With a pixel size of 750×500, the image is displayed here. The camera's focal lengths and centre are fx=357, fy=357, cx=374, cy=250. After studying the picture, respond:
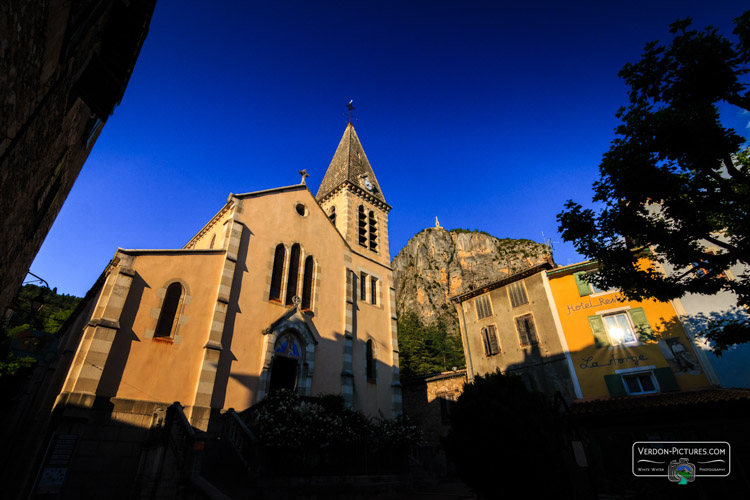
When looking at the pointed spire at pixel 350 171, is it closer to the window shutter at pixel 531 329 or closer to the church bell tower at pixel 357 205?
the church bell tower at pixel 357 205

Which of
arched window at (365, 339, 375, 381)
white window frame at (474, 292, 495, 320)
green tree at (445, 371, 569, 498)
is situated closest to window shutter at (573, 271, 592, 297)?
white window frame at (474, 292, 495, 320)

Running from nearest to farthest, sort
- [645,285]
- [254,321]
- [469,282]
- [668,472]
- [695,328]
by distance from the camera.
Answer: [645,285] → [668,472] → [254,321] → [695,328] → [469,282]

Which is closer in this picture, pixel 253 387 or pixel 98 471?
pixel 98 471

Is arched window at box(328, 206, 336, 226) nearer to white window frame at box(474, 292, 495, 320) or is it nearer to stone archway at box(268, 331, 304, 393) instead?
stone archway at box(268, 331, 304, 393)

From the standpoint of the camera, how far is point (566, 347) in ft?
63.1

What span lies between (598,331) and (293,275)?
16077 mm

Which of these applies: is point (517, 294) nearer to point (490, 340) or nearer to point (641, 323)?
point (490, 340)

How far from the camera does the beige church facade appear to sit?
1163 centimetres

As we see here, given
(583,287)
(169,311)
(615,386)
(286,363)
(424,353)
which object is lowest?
(615,386)

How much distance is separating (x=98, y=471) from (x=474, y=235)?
91.6 m

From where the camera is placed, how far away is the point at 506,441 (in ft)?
32.3

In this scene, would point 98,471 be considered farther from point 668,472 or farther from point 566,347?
point 566,347

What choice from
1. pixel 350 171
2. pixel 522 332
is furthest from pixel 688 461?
pixel 350 171

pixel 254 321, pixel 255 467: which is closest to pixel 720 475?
pixel 255 467
